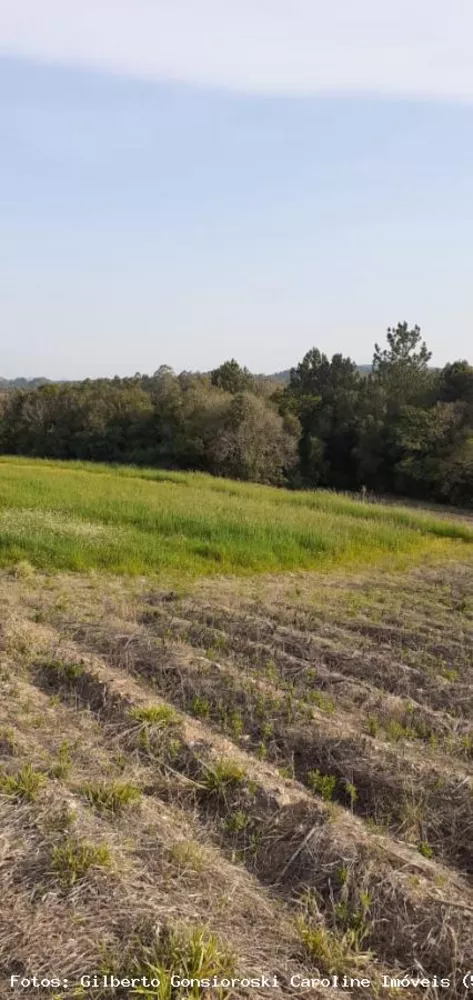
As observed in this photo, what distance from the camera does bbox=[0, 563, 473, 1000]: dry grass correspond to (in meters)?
3.35

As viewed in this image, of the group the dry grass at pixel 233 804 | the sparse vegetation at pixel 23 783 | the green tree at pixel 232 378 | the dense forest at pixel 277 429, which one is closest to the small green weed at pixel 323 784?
the dry grass at pixel 233 804

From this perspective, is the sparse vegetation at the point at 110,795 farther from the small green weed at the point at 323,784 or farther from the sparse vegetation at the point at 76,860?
the small green weed at the point at 323,784

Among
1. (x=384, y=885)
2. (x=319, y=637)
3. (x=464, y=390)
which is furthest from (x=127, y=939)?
(x=464, y=390)

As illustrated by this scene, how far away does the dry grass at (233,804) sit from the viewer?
11.0 feet

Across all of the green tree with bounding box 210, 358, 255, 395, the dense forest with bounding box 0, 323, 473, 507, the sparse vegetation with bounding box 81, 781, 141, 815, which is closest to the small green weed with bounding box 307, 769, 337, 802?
the sparse vegetation with bounding box 81, 781, 141, 815

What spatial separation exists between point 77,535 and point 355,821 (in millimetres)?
11013

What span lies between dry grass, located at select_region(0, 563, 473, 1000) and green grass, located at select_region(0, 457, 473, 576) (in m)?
4.64

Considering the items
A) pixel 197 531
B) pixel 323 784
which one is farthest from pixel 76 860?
pixel 197 531

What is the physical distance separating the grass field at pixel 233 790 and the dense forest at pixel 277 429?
101ft

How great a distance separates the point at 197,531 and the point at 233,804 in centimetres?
1115

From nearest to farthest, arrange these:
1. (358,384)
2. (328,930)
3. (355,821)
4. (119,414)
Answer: (328,930) → (355,821) → (119,414) → (358,384)

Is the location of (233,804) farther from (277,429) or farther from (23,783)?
(277,429)

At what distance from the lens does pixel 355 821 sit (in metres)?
4.49

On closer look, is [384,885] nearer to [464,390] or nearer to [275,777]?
[275,777]
